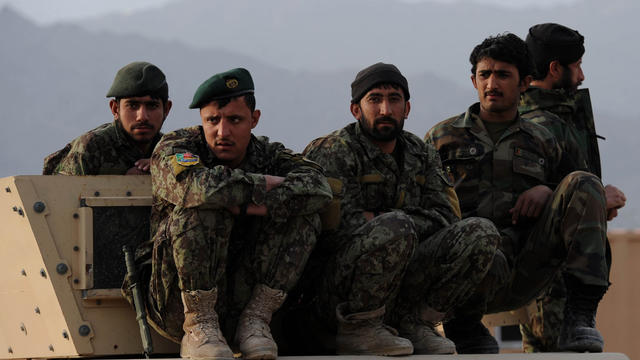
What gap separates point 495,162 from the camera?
7309 mm

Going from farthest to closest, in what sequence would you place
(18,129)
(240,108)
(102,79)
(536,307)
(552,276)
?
(102,79) < (18,129) < (536,307) < (552,276) < (240,108)

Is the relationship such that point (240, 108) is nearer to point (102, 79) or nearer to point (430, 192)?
point (430, 192)

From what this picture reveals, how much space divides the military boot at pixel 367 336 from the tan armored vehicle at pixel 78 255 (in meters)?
0.26

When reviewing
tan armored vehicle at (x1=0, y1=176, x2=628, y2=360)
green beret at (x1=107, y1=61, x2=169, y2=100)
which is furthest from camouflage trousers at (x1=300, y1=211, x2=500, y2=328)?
green beret at (x1=107, y1=61, x2=169, y2=100)

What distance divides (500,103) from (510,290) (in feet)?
3.93

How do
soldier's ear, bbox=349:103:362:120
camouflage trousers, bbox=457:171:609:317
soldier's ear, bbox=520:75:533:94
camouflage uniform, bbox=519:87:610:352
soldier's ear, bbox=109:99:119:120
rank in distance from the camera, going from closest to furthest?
1. soldier's ear, bbox=349:103:362:120
2. camouflage trousers, bbox=457:171:609:317
3. soldier's ear, bbox=109:99:119:120
4. soldier's ear, bbox=520:75:533:94
5. camouflage uniform, bbox=519:87:610:352

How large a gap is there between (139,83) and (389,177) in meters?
1.56

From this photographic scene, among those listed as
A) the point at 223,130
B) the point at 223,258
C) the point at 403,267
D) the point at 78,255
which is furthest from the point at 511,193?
the point at 78,255

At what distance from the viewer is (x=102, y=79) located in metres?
92.1

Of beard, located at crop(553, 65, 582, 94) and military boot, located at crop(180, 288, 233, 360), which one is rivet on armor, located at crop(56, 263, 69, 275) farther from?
beard, located at crop(553, 65, 582, 94)

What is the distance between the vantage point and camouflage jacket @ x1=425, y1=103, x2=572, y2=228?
23.8 feet

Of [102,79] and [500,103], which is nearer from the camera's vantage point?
[500,103]

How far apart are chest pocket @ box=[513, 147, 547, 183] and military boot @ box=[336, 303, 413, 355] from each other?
1.85 m

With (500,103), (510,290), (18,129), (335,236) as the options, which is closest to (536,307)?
(510,290)
